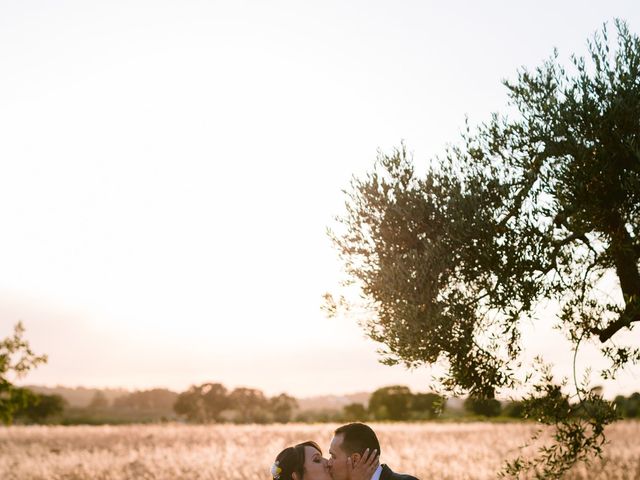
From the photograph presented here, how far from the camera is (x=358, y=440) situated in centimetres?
869

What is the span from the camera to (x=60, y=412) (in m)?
92.4

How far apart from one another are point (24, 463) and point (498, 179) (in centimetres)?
2081

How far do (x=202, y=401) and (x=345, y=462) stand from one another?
107 meters

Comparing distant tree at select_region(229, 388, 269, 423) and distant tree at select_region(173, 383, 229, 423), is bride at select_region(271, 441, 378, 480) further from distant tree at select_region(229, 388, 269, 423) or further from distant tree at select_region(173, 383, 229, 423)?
distant tree at select_region(173, 383, 229, 423)

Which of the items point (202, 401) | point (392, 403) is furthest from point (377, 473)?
point (202, 401)

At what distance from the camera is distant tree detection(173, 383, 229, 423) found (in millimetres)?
108188

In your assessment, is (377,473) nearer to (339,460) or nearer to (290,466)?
(339,460)

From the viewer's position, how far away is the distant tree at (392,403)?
3127 inches

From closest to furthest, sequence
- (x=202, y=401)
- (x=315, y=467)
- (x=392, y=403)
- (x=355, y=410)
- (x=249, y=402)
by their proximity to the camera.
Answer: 1. (x=315, y=467)
2. (x=355, y=410)
3. (x=392, y=403)
4. (x=249, y=402)
5. (x=202, y=401)

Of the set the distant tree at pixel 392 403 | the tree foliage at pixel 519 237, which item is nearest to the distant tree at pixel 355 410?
the distant tree at pixel 392 403

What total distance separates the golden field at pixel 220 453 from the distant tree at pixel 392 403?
40.9 m

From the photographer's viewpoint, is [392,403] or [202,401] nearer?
[392,403]

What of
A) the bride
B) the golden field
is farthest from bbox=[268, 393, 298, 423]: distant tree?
the bride

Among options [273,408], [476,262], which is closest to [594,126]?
[476,262]
